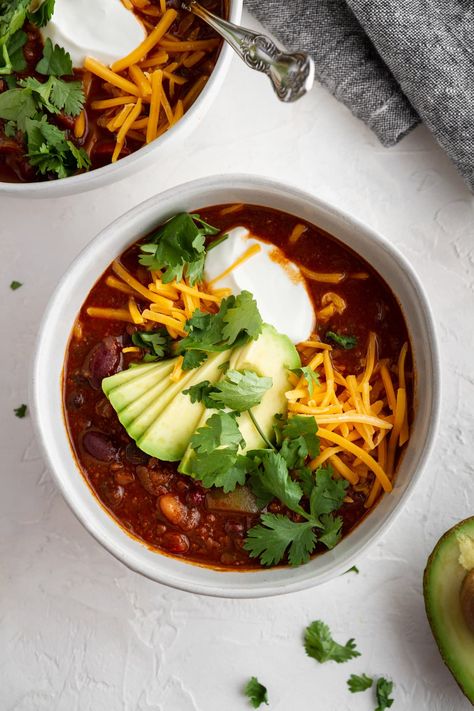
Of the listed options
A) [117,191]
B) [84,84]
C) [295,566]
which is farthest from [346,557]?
[84,84]

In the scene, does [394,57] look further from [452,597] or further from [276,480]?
[452,597]

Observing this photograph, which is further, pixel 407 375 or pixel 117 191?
pixel 117 191

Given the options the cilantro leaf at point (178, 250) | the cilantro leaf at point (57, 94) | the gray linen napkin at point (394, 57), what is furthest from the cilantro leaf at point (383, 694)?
the cilantro leaf at point (57, 94)

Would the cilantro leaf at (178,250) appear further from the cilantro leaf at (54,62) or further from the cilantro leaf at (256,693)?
the cilantro leaf at (256,693)

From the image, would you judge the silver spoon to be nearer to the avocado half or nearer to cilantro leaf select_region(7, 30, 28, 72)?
cilantro leaf select_region(7, 30, 28, 72)

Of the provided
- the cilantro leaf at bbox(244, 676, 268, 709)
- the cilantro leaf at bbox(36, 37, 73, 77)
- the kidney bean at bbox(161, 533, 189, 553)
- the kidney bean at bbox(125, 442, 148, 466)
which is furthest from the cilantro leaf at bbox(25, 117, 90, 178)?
the cilantro leaf at bbox(244, 676, 268, 709)

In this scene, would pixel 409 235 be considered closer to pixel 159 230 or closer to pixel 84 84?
pixel 159 230
